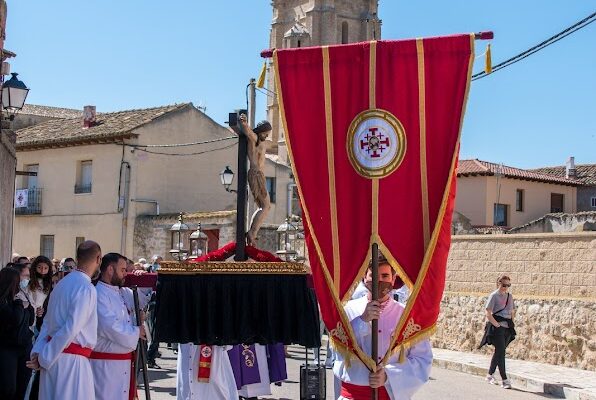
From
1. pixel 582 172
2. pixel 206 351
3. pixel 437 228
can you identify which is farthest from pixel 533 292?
pixel 582 172

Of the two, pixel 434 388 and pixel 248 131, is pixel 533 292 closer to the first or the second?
pixel 434 388

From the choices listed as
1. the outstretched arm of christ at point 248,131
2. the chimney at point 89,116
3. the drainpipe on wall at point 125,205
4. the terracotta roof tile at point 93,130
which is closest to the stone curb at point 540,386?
the outstretched arm of christ at point 248,131

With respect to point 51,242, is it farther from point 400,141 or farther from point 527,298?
point 400,141

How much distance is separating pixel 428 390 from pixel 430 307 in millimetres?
7252

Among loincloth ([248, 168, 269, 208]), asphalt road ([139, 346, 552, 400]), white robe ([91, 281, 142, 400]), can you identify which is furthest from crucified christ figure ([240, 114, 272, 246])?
asphalt road ([139, 346, 552, 400])

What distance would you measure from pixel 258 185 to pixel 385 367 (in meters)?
2.75

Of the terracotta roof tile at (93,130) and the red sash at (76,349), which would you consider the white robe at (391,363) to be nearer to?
the red sash at (76,349)

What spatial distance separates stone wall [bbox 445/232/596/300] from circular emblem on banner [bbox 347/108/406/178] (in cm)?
1030

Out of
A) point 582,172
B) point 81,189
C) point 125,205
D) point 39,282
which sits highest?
point 582,172

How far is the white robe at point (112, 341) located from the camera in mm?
6715

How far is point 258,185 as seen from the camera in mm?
7496

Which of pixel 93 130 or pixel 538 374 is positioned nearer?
pixel 538 374

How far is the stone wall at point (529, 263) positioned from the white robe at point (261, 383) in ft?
23.0

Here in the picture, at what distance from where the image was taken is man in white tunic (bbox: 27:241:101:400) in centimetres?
614
